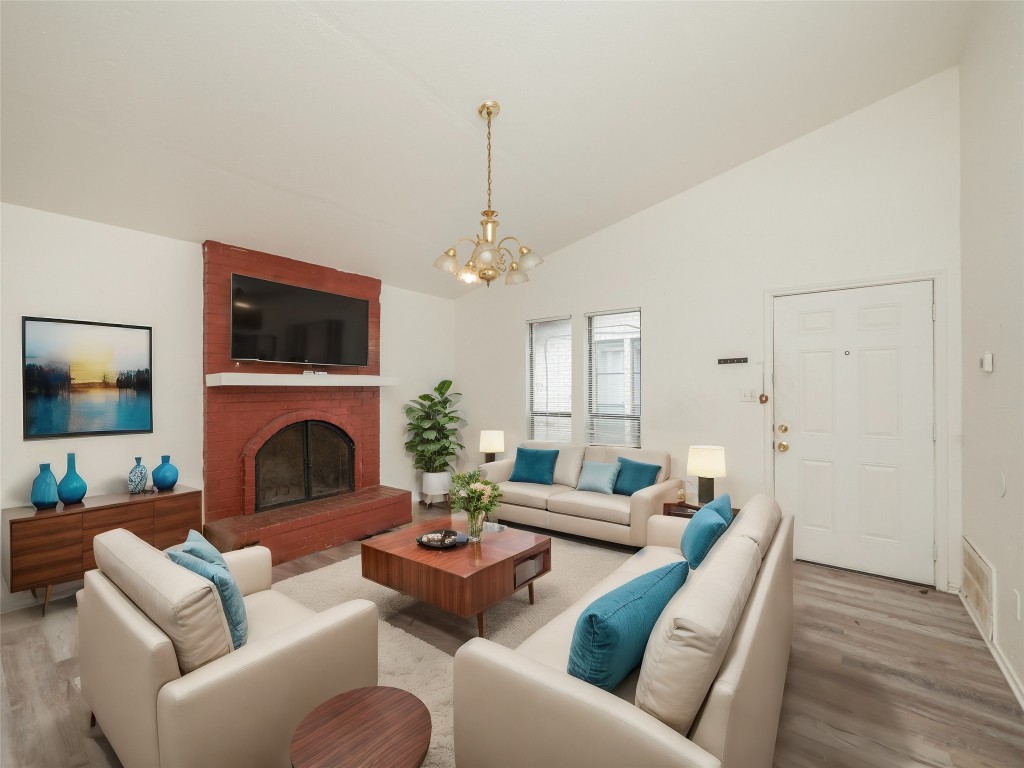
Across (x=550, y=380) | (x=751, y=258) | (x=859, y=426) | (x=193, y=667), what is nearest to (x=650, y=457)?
(x=550, y=380)

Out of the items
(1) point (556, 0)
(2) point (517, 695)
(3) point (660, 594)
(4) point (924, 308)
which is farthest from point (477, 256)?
(4) point (924, 308)

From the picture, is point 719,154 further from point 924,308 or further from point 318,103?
point 318,103

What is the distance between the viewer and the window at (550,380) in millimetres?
5574

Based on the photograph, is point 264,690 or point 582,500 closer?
point 264,690

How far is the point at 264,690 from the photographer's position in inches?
61.6

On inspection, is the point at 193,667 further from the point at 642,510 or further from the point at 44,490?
the point at 642,510

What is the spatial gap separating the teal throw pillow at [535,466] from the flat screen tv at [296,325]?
1994mm

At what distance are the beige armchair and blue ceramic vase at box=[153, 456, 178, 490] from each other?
1914 mm

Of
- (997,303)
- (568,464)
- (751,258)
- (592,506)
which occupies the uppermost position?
(751,258)

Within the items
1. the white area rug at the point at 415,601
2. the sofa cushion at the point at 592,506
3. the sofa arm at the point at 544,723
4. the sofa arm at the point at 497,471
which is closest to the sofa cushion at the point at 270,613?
the white area rug at the point at 415,601

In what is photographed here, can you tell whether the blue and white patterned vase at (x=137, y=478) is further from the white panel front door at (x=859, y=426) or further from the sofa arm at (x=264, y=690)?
the white panel front door at (x=859, y=426)

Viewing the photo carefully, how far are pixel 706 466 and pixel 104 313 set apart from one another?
4805 millimetres

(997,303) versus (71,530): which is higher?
(997,303)

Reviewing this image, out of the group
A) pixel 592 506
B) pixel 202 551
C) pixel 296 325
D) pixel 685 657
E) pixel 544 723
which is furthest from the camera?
pixel 296 325
